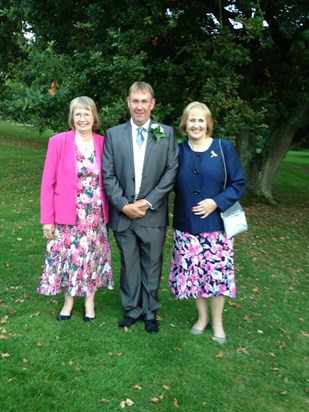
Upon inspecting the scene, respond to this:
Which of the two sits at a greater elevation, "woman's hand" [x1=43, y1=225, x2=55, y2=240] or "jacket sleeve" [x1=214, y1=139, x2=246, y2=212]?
"jacket sleeve" [x1=214, y1=139, x2=246, y2=212]

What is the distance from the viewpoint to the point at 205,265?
4.55m

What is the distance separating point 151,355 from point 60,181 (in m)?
1.81

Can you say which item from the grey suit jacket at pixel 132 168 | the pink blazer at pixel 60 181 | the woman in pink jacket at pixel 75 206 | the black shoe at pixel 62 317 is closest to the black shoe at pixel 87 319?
the black shoe at pixel 62 317

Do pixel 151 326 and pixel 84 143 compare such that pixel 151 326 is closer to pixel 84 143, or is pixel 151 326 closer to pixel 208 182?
pixel 208 182

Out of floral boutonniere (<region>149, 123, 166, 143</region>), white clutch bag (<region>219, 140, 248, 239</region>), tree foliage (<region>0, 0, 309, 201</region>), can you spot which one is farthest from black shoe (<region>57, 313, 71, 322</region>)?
tree foliage (<region>0, 0, 309, 201</region>)

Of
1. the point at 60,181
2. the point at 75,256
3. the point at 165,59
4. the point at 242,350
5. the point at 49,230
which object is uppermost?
the point at 165,59

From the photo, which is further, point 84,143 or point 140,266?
point 140,266

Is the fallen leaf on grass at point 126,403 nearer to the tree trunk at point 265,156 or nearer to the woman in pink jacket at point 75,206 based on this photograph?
the woman in pink jacket at point 75,206

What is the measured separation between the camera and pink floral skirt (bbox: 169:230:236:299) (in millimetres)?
4535

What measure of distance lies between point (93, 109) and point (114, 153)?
450 mm

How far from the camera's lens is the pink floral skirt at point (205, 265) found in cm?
454

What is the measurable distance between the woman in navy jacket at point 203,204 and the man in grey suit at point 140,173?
169 mm

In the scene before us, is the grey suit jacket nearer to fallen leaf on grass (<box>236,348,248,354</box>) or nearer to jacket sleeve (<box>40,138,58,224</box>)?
jacket sleeve (<box>40,138,58,224</box>)

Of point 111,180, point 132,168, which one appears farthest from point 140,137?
point 111,180
